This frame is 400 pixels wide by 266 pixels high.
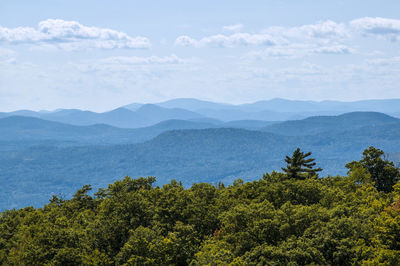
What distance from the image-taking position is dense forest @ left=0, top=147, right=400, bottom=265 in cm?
4431

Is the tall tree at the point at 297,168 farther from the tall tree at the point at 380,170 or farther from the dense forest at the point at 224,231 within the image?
the dense forest at the point at 224,231

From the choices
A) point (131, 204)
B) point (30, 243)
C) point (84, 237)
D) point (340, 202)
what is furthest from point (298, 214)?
point (30, 243)

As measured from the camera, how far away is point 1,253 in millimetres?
61625

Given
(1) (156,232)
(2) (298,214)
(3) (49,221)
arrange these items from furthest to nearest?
(3) (49,221) → (1) (156,232) → (2) (298,214)

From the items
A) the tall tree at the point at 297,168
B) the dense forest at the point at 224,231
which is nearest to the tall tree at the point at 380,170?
the dense forest at the point at 224,231

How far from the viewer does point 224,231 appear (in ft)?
174

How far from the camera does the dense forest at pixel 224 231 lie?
44.3 meters

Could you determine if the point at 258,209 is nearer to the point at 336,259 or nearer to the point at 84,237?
the point at 336,259

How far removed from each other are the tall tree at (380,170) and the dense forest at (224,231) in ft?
31.7

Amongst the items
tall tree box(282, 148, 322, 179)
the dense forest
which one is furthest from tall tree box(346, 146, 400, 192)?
tall tree box(282, 148, 322, 179)

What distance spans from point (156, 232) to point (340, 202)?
962 inches

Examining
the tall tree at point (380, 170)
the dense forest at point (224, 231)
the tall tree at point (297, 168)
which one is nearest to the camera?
the dense forest at point (224, 231)

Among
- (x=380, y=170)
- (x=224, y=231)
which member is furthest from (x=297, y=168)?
(x=224, y=231)

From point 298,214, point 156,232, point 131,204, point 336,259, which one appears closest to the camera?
point 336,259
